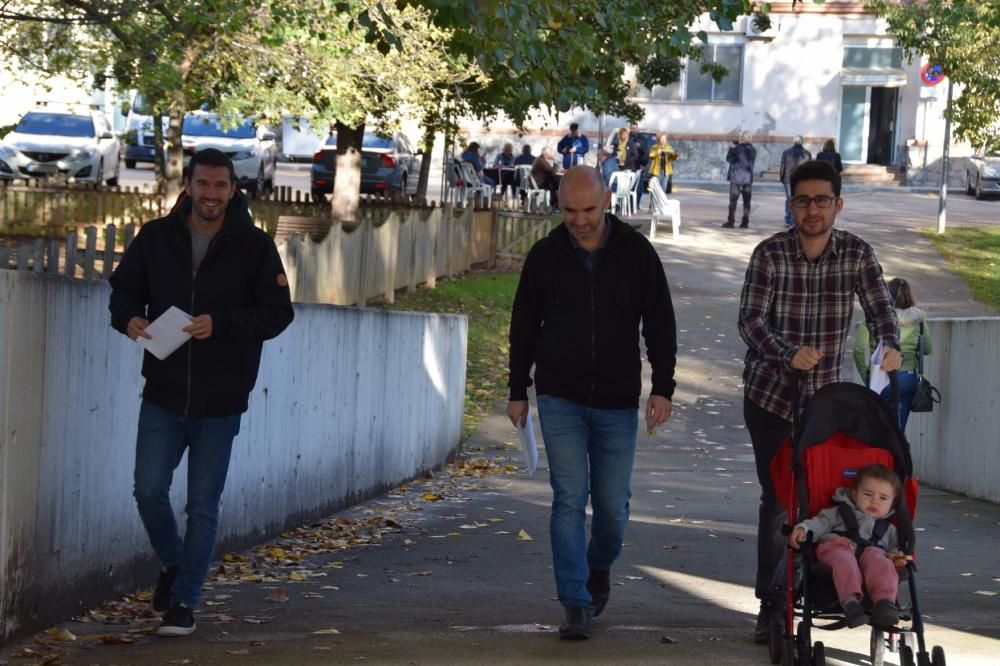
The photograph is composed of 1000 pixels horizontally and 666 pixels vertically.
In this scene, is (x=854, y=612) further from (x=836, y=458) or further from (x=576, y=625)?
(x=576, y=625)

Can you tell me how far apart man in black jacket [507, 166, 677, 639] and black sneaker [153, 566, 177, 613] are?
1.52m

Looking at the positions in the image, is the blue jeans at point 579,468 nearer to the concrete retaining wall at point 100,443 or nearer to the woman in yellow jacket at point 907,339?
the concrete retaining wall at point 100,443

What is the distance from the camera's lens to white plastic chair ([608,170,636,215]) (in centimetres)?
3259

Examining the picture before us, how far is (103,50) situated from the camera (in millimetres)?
19375

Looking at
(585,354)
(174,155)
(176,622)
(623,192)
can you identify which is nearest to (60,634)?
(176,622)

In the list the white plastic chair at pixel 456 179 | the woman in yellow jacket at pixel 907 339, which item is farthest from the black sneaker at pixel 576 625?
the white plastic chair at pixel 456 179

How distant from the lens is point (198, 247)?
21.5 ft

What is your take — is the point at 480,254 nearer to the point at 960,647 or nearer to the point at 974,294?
the point at 974,294

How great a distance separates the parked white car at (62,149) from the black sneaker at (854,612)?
94.0 feet

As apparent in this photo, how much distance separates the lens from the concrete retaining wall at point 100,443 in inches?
241

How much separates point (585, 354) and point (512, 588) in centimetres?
171

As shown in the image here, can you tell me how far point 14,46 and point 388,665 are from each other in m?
15.9

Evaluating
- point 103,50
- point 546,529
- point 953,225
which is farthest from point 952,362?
point 953,225

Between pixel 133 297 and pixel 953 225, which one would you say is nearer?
pixel 133 297
